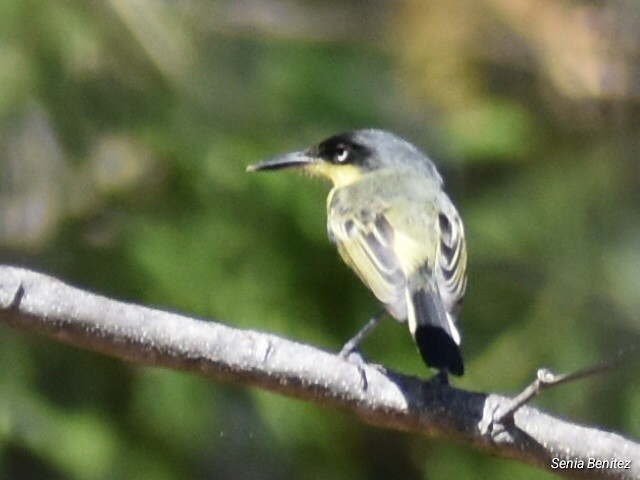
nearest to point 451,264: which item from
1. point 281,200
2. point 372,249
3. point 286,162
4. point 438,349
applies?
point 372,249

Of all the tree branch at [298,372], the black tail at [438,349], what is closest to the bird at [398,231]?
the black tail at [438,349]

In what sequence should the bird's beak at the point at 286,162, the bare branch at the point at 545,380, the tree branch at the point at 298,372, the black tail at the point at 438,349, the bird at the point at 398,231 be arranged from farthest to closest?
1. the bird's beak at the point at 286,162
2. the bird at the point at 398,231
3. the black tail at the point at 438,349
4. the tree branch at the point at 298,372
5. the bare branch at the point at 545,380

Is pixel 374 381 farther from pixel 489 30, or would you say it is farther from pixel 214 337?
pixel 489 30

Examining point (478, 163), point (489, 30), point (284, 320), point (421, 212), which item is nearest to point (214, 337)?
point (421, 212)

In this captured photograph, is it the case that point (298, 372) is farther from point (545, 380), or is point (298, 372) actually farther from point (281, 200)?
point (281, 200)

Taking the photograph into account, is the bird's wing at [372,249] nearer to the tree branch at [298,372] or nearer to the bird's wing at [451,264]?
the bird's wing at [451,264]

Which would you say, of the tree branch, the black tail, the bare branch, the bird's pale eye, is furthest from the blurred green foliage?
the bare branch

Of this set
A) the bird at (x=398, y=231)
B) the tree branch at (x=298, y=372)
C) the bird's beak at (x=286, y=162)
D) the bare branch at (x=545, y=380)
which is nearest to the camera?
the bare branch at (x=545, y=380)
